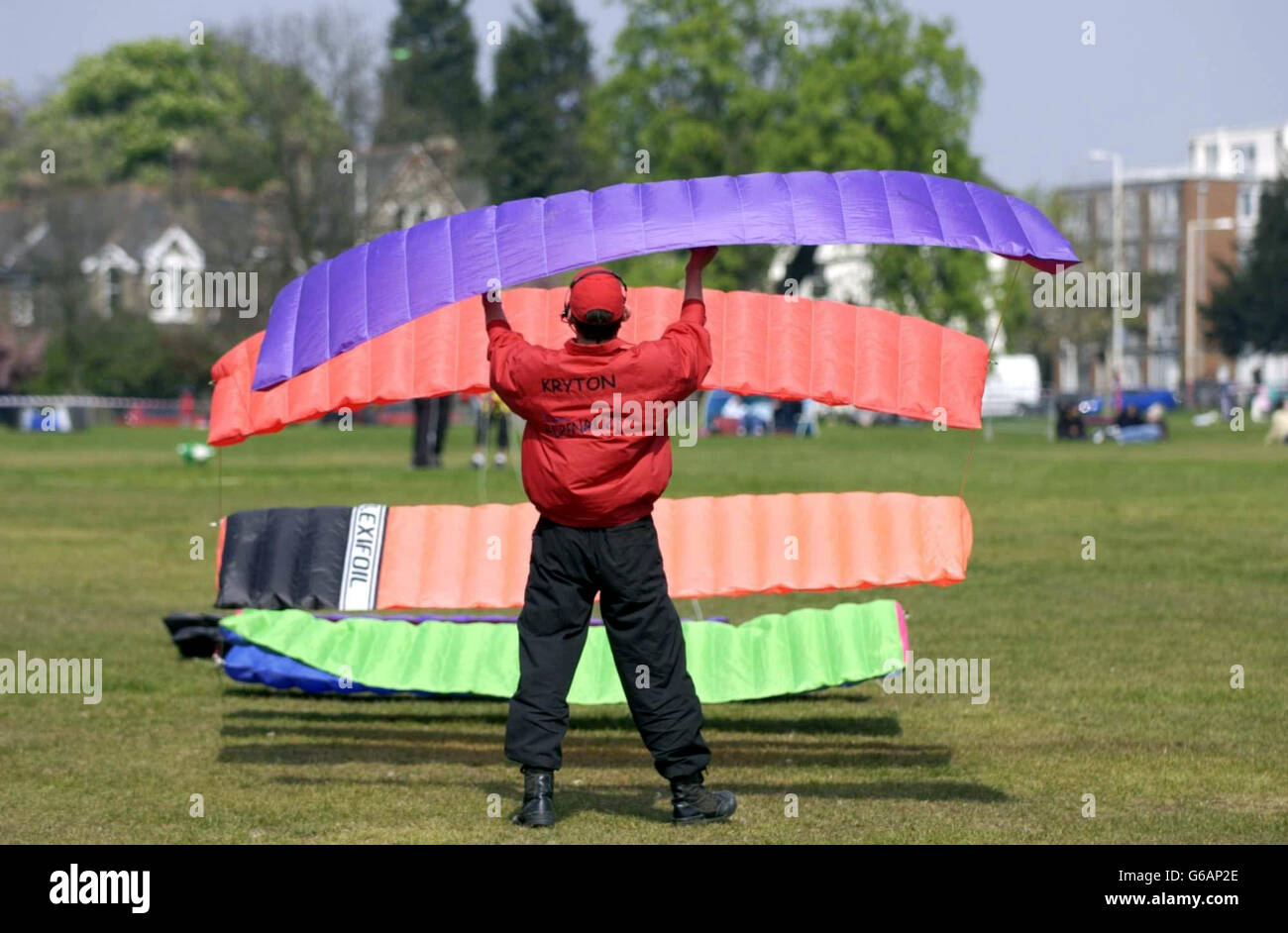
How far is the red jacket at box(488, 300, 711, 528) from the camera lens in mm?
7555

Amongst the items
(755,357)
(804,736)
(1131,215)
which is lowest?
(804,736)

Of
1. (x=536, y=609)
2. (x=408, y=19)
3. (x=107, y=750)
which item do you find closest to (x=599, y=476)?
(x=536, y=609)

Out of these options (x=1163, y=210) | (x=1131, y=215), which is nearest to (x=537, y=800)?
(x=1163, y=210)

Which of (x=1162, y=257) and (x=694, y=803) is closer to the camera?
(x=694, y=803)

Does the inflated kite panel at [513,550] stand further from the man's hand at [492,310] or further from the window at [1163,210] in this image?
the window at [1163,210]

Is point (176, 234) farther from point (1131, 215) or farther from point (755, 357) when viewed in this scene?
point (755, 357)

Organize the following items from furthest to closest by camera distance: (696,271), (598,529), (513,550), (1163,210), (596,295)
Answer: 1. (1163,210)
2. (513,550)
3. (696,271)
4. (598,529)
5. (596,295)

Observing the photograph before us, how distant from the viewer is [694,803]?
7777 millimetres

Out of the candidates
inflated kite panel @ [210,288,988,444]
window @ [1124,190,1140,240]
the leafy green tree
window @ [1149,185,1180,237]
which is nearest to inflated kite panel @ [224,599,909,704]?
inflated kite panel @ [210,288,988,444]

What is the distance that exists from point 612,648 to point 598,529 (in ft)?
1.71

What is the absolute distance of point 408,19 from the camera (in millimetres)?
111938

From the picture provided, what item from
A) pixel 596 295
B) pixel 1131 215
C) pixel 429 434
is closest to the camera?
pixel 596 295

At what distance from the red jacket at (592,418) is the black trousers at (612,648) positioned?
15 cm

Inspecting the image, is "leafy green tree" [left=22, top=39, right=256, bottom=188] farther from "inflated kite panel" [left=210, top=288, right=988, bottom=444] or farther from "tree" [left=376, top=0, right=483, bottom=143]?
"inflated kite panel" [left=210, top=288, right=988, bottom=444]
